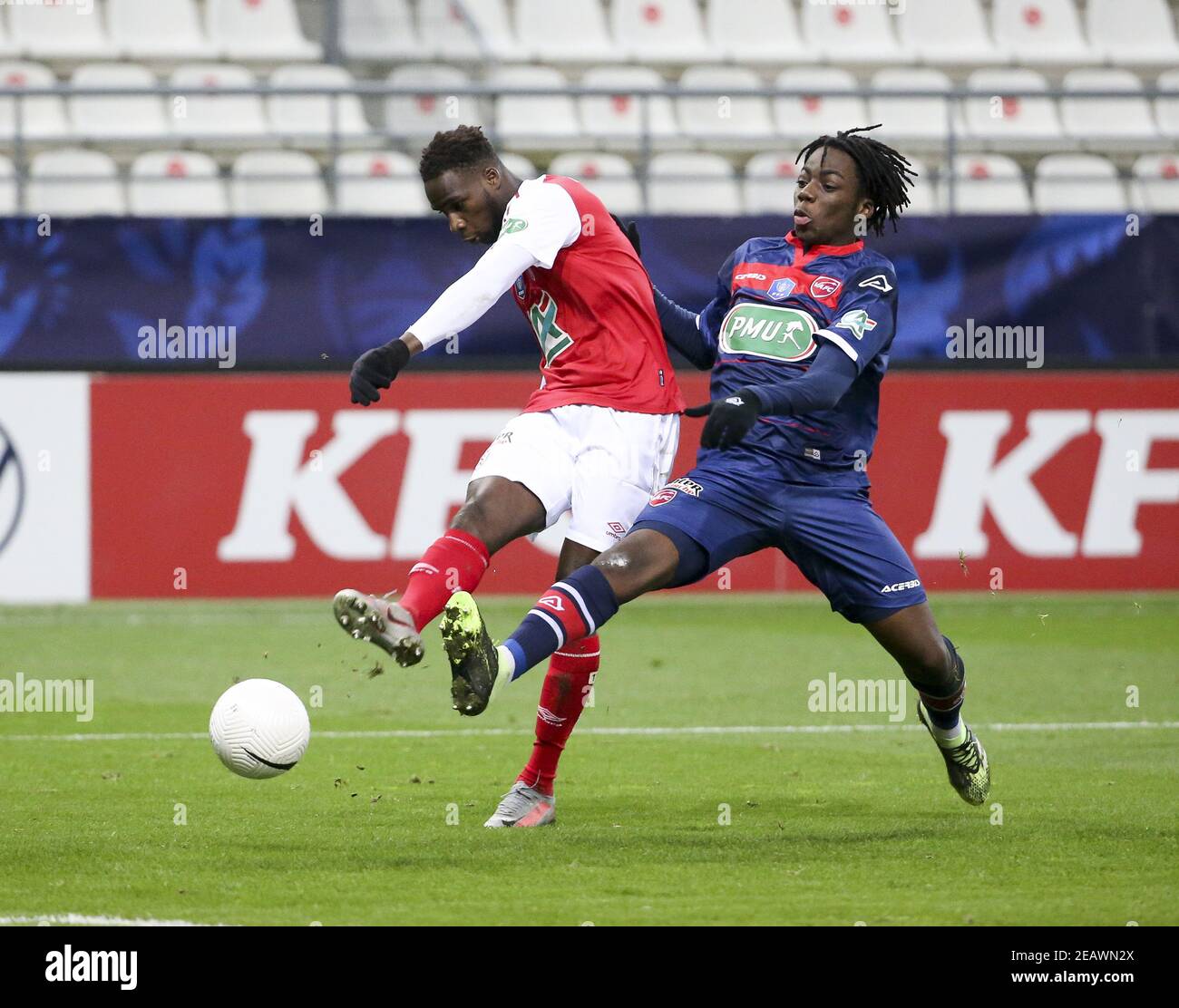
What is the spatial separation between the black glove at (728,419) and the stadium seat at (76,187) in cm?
1004

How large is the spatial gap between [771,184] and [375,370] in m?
9.98

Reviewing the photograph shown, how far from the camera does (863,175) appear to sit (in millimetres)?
6430

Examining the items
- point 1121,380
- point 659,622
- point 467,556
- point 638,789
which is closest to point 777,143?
point 1121,380

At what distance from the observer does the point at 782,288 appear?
6340 mm

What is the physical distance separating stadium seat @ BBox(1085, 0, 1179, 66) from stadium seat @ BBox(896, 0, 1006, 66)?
3.81 ft

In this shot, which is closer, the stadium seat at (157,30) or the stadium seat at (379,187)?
the stadium seat at (379,187)

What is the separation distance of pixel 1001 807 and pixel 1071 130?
13390 millimetres

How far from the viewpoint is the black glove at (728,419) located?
18.2 feet

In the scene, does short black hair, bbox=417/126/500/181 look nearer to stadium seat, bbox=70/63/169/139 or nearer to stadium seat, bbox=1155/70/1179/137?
stadium seat, bbox=70/63/169/139

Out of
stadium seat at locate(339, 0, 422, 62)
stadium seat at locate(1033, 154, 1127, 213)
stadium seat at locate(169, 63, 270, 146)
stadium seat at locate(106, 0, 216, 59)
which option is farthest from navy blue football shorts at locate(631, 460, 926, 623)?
stadium seat at locate(106, 0, 216, 59)

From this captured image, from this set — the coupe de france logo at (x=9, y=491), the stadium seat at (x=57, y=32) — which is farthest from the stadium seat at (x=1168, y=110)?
the coupe de france logo at (x=9, y=491)

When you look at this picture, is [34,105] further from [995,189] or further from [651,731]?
[651,731]

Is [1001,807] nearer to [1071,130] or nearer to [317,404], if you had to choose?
[317,404]

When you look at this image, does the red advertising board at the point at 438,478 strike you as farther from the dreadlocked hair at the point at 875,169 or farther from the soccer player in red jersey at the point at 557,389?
the dreadlocked hair at the point at 875,169
